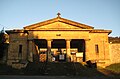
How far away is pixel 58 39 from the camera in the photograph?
41125 millimetres

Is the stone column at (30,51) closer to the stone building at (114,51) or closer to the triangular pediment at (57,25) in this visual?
the triangular pediment at (57,25)

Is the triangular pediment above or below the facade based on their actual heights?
above

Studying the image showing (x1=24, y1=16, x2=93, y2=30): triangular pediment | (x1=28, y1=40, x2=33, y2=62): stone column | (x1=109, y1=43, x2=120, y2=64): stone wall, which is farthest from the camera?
(x1=109, y1=43, x2=120, y2=64): stone wall

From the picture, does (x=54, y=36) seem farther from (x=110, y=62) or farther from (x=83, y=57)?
(x=110, y=62)

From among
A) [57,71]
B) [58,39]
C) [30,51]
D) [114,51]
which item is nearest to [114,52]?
[114,51]

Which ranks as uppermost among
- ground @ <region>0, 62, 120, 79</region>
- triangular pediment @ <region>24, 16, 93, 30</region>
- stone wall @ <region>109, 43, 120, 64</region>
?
triangular pediment @ <region>24, 16, 93, 30</region>

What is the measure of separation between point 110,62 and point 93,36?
6369mm

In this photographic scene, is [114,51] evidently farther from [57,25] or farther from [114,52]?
[57,25]

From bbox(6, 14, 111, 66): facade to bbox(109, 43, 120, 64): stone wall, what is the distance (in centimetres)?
89

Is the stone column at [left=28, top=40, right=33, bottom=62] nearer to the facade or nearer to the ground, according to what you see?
the facade

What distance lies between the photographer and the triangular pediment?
40859 millimetres

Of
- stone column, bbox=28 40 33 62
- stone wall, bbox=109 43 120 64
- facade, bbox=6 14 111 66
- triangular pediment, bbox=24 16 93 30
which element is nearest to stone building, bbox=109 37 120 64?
stone wall, bbox=109 43 120 64

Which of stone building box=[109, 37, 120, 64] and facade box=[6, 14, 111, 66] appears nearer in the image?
facade box=[6, 14, 111, 66]

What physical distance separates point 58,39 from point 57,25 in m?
2.94
